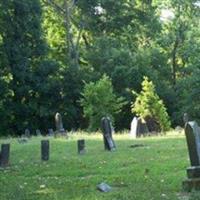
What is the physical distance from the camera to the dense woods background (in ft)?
144

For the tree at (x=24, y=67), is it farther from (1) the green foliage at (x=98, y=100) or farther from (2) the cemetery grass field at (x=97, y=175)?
(2) the cemetery grass field at (x=97, y=175)

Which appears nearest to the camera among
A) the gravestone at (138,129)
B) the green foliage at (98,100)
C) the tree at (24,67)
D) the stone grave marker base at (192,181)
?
the stone grave marker base at (192,181)

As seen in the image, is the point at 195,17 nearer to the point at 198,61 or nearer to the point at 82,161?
the point at 198,61

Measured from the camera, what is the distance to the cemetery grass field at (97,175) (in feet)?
29.7

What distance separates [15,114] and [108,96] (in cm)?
914

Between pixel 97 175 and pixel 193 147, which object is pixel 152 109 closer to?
pixel 97 175

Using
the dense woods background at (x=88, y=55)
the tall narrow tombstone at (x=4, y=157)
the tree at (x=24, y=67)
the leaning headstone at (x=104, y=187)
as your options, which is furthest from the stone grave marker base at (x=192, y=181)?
the tree at (x=24, y=67)

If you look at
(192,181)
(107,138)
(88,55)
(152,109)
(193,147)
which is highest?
(88,55)

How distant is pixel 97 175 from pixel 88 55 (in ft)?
125

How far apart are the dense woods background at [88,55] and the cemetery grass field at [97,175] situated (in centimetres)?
2654

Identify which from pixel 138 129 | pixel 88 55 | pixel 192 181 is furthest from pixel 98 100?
pixel 192 181

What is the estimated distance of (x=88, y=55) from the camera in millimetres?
49344

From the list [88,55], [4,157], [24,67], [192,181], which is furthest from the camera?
[88,55]

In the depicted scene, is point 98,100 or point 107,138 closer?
point 107,138
